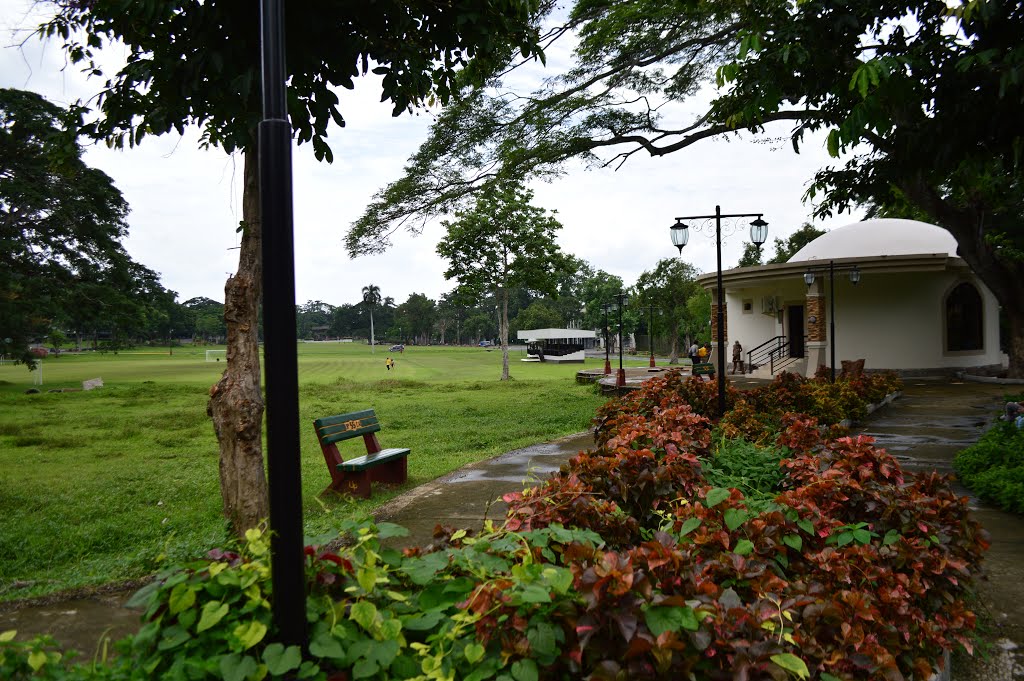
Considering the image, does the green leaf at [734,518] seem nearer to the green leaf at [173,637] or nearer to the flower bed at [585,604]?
the flower bed at [585,604]

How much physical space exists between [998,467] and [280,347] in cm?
765

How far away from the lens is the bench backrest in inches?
275

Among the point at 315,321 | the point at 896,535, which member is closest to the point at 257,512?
the point at 896,535


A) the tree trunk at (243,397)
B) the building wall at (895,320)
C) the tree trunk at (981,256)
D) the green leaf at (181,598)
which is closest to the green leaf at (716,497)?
the green leaf at (181,598)

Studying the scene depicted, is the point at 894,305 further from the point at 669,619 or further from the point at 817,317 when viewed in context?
the point at 669,619

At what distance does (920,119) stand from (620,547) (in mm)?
8317

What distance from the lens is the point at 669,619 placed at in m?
1.90

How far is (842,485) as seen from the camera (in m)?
3.59

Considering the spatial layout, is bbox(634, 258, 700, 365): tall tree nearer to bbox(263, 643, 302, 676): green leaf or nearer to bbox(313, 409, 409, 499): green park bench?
bbox(313, 409, 409, 499): green park bench

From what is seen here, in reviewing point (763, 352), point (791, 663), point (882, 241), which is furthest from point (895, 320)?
point (791, 663)

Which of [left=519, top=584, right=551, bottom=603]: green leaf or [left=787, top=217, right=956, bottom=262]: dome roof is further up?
[left=787, top=217, right=956, bottom=262]: dome roof

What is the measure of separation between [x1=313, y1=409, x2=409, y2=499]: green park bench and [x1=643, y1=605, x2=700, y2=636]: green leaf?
18.0 ft

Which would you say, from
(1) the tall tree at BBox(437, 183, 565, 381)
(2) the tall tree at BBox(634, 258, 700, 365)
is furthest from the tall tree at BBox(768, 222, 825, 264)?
(1) the tall tree at BBox(437, 183, 565, 381)

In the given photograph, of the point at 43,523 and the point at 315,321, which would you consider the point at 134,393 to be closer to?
the point at 43,523
